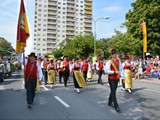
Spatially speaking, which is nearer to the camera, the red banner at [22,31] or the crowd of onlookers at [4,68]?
the red banner at [22,31]

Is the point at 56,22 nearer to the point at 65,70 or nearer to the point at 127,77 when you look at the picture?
the point at 65,70

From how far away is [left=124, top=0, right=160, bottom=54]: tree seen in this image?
123 feet

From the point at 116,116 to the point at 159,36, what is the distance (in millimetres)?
30681

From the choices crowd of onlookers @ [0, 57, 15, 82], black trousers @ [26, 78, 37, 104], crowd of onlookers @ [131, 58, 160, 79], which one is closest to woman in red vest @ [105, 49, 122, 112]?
black trousers @ [26, 78, 37, 104]

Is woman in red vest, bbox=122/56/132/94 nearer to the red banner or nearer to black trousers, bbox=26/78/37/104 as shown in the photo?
the red banner

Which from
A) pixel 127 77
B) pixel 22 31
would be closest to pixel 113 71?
pixel 22 31

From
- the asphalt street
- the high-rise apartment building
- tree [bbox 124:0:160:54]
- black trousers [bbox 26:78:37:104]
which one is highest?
the high-rise apartment building

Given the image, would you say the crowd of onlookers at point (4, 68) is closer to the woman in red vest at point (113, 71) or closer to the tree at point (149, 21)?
the woman in red vest at point (113, 71)

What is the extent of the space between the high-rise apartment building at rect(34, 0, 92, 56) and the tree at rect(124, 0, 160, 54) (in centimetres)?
7784

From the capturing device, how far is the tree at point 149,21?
3747cm

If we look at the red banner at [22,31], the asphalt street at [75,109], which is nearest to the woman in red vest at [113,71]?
the asphalt street at [75,109]

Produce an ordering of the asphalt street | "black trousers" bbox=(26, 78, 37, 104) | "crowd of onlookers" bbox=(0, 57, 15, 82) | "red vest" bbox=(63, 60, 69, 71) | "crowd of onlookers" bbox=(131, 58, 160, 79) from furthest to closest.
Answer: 1. "crowd of onlookers" bbox=(131, 58, 160, 79)
2. "crowd of onlookers" bbox=(0, 57, 15, 82)
3. "red vest" bbox=(63, 60, 69, 71)
4. "black trousers" bbox=(26, 78, 37, 104)
5. the asphalt street

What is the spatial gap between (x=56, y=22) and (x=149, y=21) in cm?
9057

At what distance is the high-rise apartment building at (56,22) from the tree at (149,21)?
77.8 metres
